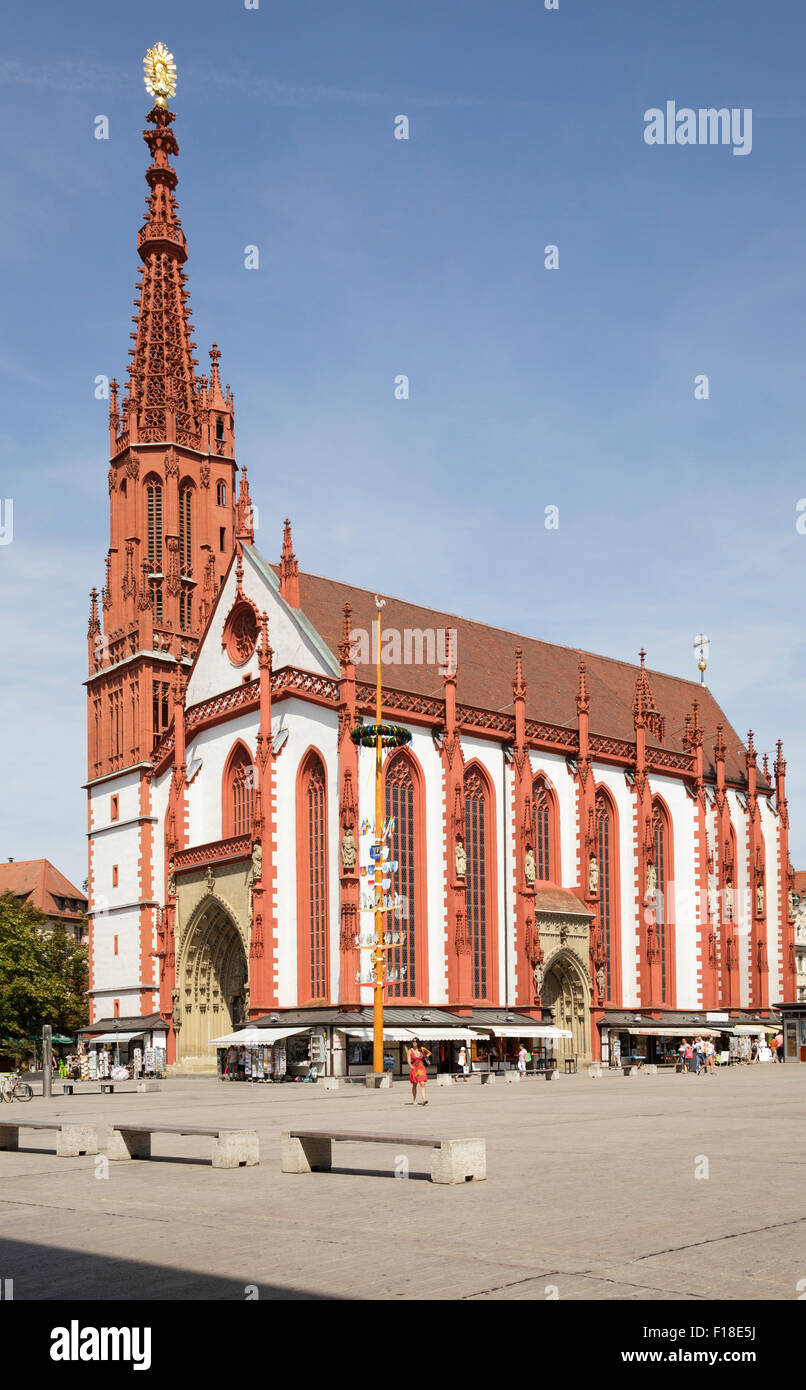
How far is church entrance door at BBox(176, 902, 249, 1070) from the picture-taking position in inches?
2458

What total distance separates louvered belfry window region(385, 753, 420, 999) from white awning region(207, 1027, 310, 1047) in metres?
4.37

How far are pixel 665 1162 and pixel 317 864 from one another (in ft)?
129

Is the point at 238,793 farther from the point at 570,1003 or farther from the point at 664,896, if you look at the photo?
the point at 664,896

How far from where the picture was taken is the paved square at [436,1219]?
9586 mm

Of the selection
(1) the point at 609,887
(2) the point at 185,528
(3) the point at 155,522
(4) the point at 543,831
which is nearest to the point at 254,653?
(4) the point at 543,831

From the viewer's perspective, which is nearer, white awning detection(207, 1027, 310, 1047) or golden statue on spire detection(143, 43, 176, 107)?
→ white awning detection(207, 1027, 310, 1047)

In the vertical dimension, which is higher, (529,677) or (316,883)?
(529,677)

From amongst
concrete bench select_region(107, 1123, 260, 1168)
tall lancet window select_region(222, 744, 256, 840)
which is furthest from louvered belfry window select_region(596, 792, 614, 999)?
concrete bench select_region(107, 1123, 260, 1168)

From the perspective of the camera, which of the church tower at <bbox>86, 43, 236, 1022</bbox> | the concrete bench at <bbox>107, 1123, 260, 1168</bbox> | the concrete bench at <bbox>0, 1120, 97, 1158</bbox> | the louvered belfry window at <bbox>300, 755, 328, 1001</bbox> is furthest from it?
the church tower at <bbox>86, 43, 236, 1022</bbox>

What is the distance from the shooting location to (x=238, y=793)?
62.4 meters

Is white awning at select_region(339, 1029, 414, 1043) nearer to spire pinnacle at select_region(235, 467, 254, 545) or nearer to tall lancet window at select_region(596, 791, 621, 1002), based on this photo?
tall lancet window at select_region(596, 791, 621, 1002)

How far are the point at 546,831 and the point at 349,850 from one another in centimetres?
1353
